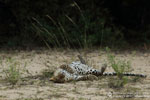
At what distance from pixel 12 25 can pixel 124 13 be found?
412 centimetres

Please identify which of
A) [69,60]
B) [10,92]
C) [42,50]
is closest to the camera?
[10,92]

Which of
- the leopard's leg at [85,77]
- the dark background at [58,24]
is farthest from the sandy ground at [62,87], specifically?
the dark background at [58,24]

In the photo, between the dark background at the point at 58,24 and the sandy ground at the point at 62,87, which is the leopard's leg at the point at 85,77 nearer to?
the sandy ground at the point at 62,87

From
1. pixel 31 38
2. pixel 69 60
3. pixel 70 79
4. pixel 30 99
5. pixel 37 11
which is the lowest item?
pixel 30 99

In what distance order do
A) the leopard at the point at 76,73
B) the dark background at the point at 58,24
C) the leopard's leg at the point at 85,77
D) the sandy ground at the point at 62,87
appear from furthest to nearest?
1. the dark background at the point at 58,24
2. the leopard's leg at the point at 85,77
3. the leopard at the point at 76,73
4. the sandy ground at the point at 62,87

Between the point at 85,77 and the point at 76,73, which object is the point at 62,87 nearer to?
the point at 85,77

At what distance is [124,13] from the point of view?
11781mm

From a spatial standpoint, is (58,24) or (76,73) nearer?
(76,73)

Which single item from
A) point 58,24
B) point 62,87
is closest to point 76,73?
point 62,87

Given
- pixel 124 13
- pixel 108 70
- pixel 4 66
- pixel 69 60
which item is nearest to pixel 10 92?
pixel 4 66

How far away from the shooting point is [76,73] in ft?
18.2

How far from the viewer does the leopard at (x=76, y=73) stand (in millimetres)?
5141

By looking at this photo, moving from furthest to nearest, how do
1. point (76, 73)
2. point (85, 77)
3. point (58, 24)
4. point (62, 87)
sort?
point (58, 24) → point (76, 73) → point (85, 77) → point (62, 87)

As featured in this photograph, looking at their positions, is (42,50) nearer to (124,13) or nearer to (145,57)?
(145,57)
